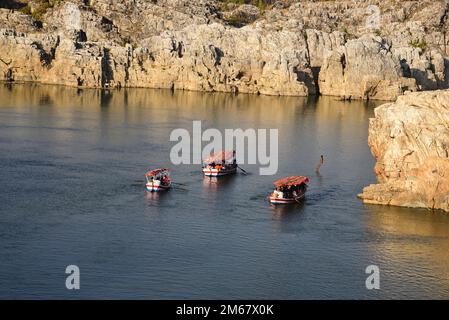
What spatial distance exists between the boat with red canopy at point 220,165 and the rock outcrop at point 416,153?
15563mm

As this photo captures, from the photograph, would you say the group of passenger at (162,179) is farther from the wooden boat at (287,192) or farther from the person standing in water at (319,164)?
the person standing in water at (319,164)

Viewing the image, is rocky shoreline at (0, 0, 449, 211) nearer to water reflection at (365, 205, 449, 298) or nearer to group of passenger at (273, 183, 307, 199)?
group of passenger at (273, 183, 307, 199)

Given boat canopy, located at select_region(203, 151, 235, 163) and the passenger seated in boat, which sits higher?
boat canopy, located at select_region(203, 151, 235, 163)

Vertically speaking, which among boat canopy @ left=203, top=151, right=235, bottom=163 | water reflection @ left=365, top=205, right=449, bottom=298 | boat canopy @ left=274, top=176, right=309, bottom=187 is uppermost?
boat canopy @ left=203, top=151, right=235, bottom=163

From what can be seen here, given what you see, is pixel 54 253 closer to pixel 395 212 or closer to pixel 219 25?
pixel 395 212

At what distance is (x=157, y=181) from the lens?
66938 mm

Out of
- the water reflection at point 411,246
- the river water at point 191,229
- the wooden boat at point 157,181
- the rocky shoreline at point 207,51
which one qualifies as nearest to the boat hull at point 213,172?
the river water at point 191,229

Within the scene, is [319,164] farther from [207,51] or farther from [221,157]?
[207,51]

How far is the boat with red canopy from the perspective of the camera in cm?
7412

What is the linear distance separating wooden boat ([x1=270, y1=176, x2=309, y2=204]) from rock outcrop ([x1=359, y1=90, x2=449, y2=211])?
19.0 ft

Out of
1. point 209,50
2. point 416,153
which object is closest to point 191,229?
point 416,153

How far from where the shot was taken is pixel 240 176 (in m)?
75.0

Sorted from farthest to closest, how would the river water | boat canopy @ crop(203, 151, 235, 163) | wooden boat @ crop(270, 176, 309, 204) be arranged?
boat canopy @ crop(203, 151, 235, 163)
wooden boat @ crop(270, 176, 309, 204)
the river water

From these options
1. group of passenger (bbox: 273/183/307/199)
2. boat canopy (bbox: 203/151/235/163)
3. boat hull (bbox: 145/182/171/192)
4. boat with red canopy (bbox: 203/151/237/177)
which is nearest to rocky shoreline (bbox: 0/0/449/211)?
boat canopy (bbox: 203/151/235/163)
